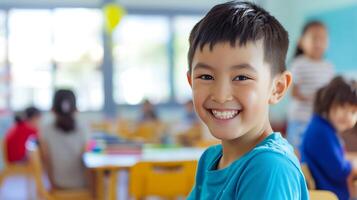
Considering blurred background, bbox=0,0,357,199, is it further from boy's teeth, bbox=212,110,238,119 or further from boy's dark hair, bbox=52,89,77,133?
boy's teeth, bbox=212,110,238,119

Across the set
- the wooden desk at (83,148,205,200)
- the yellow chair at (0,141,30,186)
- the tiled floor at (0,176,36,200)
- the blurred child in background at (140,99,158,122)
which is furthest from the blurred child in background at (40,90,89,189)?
the blurred child in background at (140,99,158,122)

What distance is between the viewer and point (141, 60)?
945 centimetres

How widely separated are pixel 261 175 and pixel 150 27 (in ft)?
28.7

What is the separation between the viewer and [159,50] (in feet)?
31.3

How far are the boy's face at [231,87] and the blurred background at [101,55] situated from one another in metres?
7.31

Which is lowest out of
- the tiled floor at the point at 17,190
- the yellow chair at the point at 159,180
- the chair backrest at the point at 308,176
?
the tiled floor at the point at 17,190

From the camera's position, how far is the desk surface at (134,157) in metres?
3.20

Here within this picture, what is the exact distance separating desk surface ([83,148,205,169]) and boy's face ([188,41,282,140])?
6.98 feet

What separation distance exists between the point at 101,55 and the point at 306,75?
5628 millimetres

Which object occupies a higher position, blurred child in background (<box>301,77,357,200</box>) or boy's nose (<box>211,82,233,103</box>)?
boy's nose (<box>211,82,233,103</box>)

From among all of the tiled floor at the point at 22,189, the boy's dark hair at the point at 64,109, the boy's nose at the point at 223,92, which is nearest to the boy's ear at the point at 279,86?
the boy's nose at the point at 223,92

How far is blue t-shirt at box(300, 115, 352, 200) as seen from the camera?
2.50 meters

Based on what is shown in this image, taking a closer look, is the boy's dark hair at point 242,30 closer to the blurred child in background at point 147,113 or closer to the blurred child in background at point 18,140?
the blurred child in background at point 18,140

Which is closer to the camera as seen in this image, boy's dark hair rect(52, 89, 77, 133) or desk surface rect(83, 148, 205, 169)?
desk surface rect(83, 148, 205, 169)
